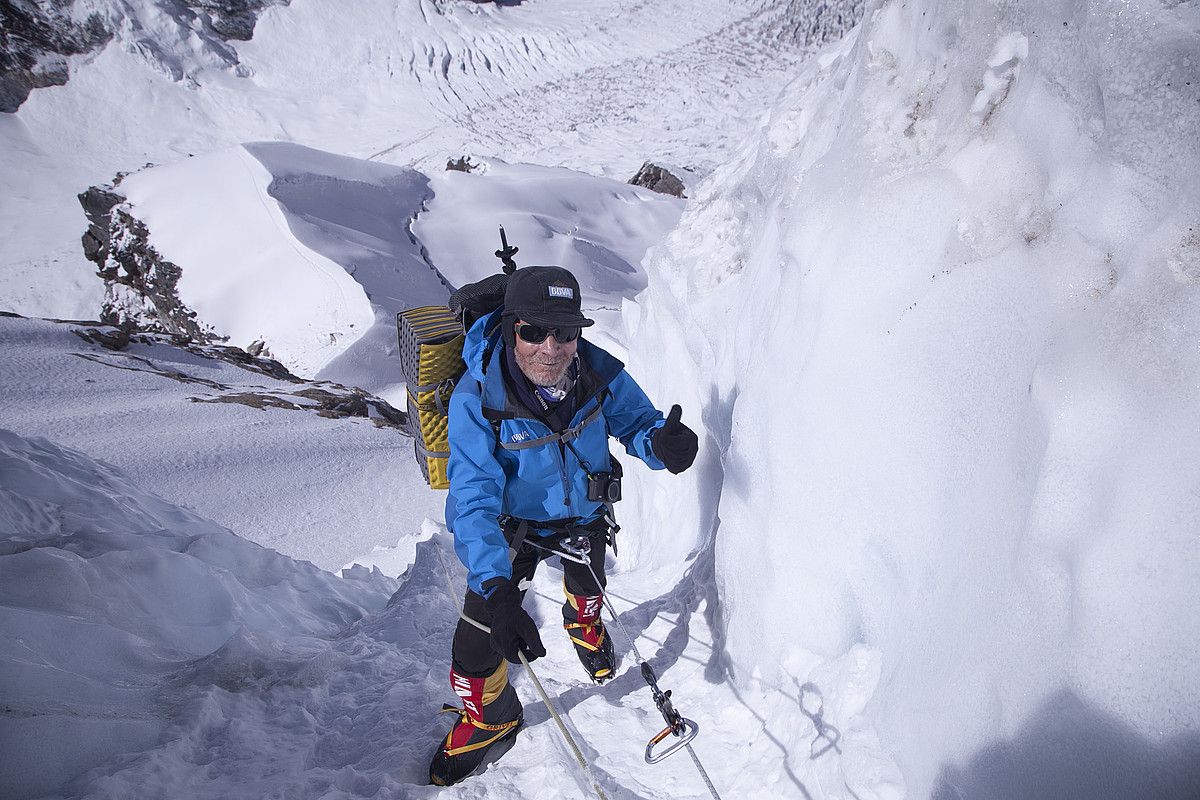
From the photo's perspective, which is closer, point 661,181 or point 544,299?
point 544,299

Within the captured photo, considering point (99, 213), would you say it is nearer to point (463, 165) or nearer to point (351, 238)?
point (351, 238)

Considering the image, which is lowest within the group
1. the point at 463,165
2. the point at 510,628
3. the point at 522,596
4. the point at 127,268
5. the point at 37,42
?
the point at 127,268

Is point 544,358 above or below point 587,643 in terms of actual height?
above

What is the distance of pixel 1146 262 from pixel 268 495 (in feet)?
21.7

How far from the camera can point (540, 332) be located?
210 centimetres

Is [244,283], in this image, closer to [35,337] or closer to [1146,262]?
[35,337]

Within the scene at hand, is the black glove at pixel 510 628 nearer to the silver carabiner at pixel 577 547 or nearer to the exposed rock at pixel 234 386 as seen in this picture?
the silver carabiner at pixel 577 547

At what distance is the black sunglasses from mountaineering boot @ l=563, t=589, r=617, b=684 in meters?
1.14

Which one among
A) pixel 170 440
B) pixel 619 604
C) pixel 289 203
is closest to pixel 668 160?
pixel 289 203

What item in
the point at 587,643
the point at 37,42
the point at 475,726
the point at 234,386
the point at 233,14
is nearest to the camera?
the point at 475,726

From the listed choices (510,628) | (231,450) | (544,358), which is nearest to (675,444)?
(544,358)

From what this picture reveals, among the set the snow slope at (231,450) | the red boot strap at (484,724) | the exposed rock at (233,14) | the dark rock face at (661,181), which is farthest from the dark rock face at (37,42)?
the red boot strap at (484,724)

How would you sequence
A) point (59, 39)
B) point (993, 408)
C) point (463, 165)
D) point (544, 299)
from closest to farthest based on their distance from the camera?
1. point (993, 408)
2. point (544, 299)
3. point (463, 165)
4. point (59, 39)

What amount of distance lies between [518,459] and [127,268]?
22008mm
